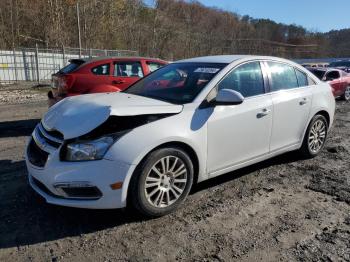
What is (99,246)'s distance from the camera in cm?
343

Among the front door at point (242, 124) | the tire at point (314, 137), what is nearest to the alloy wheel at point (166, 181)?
the front door at point (242, 124)

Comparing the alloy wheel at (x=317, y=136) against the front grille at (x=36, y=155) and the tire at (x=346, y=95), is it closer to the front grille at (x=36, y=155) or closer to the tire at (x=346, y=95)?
the front grille at (x=36, y=155)

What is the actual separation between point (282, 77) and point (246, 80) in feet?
2.72

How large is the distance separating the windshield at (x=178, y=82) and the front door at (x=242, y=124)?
248 mm

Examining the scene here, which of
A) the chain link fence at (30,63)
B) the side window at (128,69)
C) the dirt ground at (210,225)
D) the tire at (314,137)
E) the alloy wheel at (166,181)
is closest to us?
the dirt ground at (210,225)

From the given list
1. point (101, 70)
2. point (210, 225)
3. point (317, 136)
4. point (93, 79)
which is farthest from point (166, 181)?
point (101, 70)

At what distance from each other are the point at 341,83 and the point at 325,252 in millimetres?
12104

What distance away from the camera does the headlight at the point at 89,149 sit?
358 cm

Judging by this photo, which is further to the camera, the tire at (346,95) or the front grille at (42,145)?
the tire at (346,95)

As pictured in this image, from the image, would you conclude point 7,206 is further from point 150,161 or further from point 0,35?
point 0,35

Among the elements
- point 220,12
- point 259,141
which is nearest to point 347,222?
point 259,141

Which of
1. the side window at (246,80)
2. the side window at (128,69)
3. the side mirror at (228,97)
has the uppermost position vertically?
the side window at (246,80)

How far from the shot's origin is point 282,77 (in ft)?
17.8

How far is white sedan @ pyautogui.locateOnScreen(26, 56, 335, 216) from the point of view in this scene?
3617 mm
